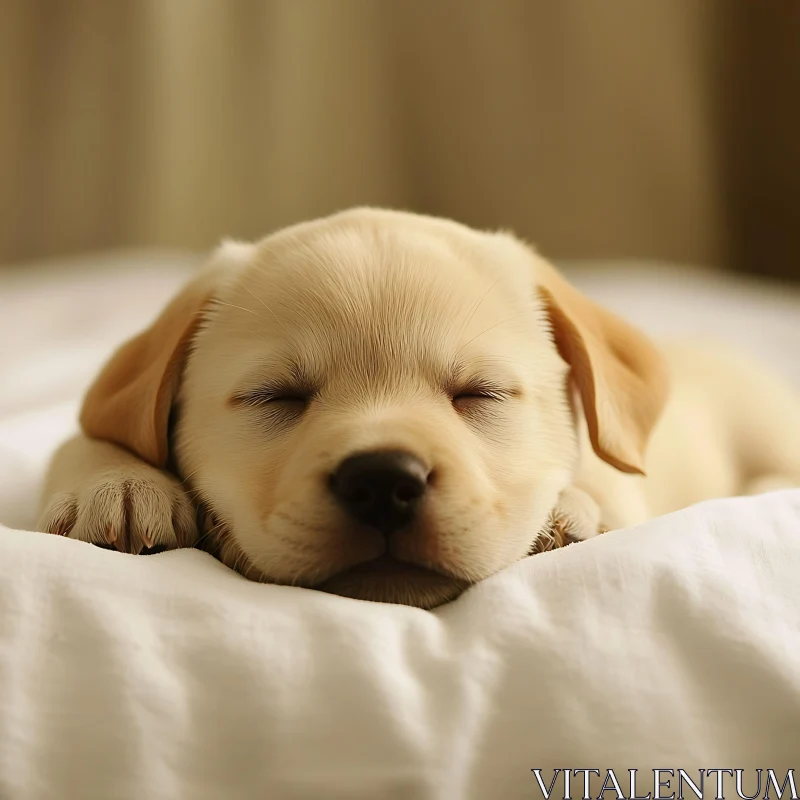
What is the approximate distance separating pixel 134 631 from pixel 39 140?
16.2 ft

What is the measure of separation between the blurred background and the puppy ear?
383cm

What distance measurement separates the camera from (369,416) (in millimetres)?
1397

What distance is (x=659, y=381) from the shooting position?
5.97 feet

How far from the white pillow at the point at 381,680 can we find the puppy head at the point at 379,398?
14 cm

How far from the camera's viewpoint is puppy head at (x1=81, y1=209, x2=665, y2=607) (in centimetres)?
130

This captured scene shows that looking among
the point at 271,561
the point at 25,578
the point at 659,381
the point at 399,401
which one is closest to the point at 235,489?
the point at 271,561

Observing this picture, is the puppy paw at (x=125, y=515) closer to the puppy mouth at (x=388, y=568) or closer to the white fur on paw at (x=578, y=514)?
the puppy mouth at (x=388, y=568)

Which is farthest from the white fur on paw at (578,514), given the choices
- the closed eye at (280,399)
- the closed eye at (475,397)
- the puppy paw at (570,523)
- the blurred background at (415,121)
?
the blurred background at (415,121)

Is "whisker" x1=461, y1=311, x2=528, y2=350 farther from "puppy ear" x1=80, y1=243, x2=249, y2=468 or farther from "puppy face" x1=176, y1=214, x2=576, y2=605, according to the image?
"puppy ear" x1=80, y1=243, x2=249, y2=468

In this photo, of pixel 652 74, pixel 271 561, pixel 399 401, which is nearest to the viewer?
pixel 271 561

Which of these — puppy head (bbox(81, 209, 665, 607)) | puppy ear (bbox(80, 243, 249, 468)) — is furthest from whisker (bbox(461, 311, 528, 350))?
puppy ear (bbox(80, 243, 249, 468))

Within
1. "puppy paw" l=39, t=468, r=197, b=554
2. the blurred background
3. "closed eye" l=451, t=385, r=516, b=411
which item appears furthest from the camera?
the blurred background

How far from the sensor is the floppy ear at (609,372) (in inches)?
65.4

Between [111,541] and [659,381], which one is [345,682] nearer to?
[111,541]
